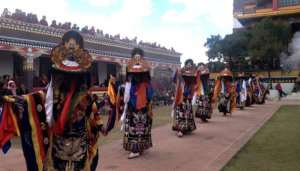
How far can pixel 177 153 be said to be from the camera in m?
8.40

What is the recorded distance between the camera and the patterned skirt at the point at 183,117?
418 inches

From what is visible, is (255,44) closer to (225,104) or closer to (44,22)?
(225,104)

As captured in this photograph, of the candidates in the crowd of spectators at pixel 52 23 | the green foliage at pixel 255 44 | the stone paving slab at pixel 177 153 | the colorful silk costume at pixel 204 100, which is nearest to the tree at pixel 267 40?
the green foliage at pixel 255 44

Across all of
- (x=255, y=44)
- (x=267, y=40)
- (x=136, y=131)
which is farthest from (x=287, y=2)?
(x=136, y=131)

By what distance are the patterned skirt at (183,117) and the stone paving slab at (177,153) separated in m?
0.25

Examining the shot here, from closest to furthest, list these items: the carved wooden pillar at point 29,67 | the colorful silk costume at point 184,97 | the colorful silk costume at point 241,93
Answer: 1. the colorful silk costume at point 184,97
2. the carved wooden pillar at point 29,67
3. the colorful silk costume at point 241,93

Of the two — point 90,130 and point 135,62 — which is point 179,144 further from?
point 90,130

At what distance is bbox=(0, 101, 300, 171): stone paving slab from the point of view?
7.15 metres

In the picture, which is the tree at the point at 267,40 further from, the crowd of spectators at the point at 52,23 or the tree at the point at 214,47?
the crowd of spectators at the point at 52,23

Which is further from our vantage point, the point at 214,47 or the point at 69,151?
the point at 214,47

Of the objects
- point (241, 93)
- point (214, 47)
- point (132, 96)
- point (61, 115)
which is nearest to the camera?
point (61, 115)

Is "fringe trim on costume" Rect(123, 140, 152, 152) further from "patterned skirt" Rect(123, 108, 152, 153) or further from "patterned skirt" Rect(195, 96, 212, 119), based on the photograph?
"patterned skirt" Rect(195, 96, 212, 119)

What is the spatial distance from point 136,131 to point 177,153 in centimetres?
97

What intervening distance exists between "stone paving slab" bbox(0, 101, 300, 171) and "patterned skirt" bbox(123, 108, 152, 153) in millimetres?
208
